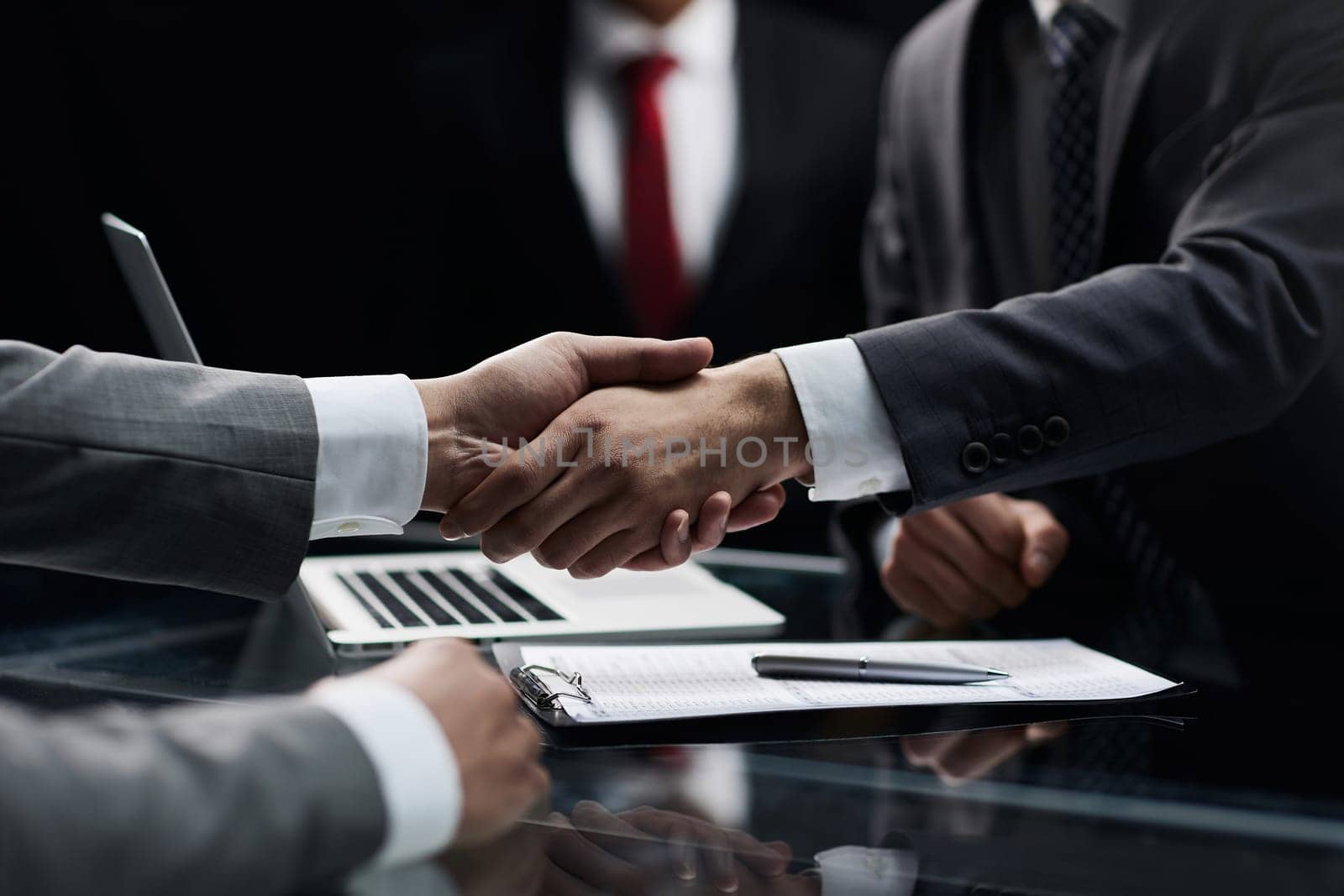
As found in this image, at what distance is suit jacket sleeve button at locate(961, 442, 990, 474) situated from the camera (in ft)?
3.45

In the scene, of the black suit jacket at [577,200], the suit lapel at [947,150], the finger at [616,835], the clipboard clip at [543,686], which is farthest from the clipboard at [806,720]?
the black suit jacket at [577,200]

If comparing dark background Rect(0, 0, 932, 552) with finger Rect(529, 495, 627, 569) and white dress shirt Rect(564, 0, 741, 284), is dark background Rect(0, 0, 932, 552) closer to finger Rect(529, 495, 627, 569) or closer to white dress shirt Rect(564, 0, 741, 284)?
white dress shirt Rect(564, 0, 741, 284)

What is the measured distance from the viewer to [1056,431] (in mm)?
1065

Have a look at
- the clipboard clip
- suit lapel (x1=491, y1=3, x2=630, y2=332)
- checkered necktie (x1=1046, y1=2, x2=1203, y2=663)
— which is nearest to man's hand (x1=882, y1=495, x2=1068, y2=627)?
checkered necktie (x1=1046, y1=2, x2=1203, y2=663)

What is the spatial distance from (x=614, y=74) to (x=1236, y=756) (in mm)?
2100

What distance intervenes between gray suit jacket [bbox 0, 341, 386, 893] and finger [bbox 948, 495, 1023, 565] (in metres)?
0.74

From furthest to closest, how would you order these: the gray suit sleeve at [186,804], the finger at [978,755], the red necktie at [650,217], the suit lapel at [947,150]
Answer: the red necktie at [650,217] → the suit lapel at [947,150] → the finger at [978,755] → the gray suit sleeve at [186,804]

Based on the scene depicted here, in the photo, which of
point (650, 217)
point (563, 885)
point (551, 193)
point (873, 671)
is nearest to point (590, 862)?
point (563, 885)

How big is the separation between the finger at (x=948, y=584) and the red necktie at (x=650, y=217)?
133 cm

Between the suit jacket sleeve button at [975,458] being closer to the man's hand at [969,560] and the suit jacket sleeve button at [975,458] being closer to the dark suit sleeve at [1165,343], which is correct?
the dark suit sleeve at [1165,343]

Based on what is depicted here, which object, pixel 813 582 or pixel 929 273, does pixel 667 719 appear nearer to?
pixel 813 582

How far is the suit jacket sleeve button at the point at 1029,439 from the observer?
1.06 metres

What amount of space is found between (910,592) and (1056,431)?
28cm

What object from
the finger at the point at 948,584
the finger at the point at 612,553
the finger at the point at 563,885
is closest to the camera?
the finger at the point at 563,885
